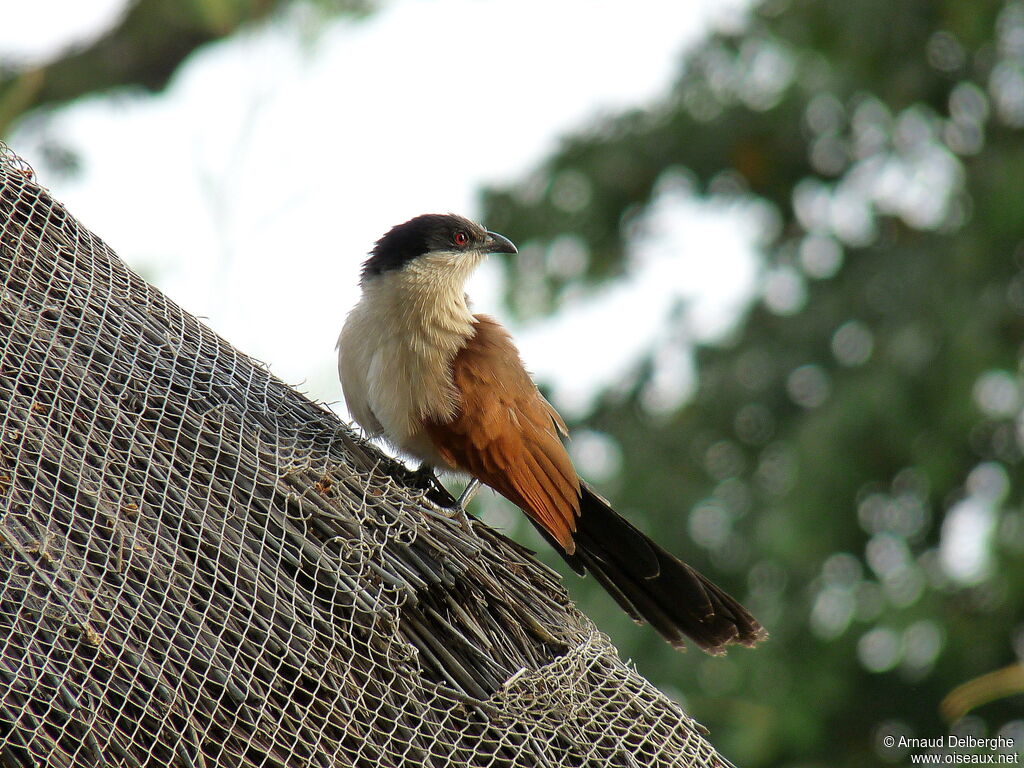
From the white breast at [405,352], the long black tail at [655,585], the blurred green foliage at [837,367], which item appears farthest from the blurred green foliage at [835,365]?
the white breast at [405,352]

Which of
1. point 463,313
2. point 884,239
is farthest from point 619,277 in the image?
point 463,313

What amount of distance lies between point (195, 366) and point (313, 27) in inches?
202

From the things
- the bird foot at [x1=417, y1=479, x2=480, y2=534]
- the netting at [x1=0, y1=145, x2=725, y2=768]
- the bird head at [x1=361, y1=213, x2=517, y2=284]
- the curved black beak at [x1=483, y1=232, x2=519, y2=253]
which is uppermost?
the curved black beak at [x1=483, y1=232, x2=519, y2=253]

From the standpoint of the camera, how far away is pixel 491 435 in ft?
9.47

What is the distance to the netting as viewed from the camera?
194cm

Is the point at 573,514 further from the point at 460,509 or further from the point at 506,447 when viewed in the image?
the point at 460,509

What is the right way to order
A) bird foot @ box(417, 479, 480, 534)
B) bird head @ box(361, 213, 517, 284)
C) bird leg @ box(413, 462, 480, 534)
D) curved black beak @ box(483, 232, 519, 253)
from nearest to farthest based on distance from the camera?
bird foot @ box(417, 479, 480, 534)
bird leg @ box(413, 462, 480, 534)
bird head @ box(361, 213, 517, 284)
curved black beak @ box(483, 232, 519, 253)

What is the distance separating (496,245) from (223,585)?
1537 mm

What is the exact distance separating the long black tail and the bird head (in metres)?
0.74

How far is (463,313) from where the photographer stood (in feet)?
10.2

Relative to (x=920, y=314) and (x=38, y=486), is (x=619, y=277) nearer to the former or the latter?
(x=920, y=314)

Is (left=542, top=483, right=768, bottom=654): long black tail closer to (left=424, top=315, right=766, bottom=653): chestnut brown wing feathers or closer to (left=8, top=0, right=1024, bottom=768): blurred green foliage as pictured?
(left=424, top=315, right=766, bottom=653): chestnut brown wing feathers

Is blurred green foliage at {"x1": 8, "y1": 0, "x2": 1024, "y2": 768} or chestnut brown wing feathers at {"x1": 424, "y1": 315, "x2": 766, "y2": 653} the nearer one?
chestnut brown wing feathers at {"x1": 424, "y1": 315, "x2": 766, "y2": 653}

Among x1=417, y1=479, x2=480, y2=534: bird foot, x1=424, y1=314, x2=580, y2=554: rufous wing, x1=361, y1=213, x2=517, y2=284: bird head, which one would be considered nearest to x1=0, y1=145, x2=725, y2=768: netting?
x1=417, y1=479, x2=480, y2=534: bird foot
